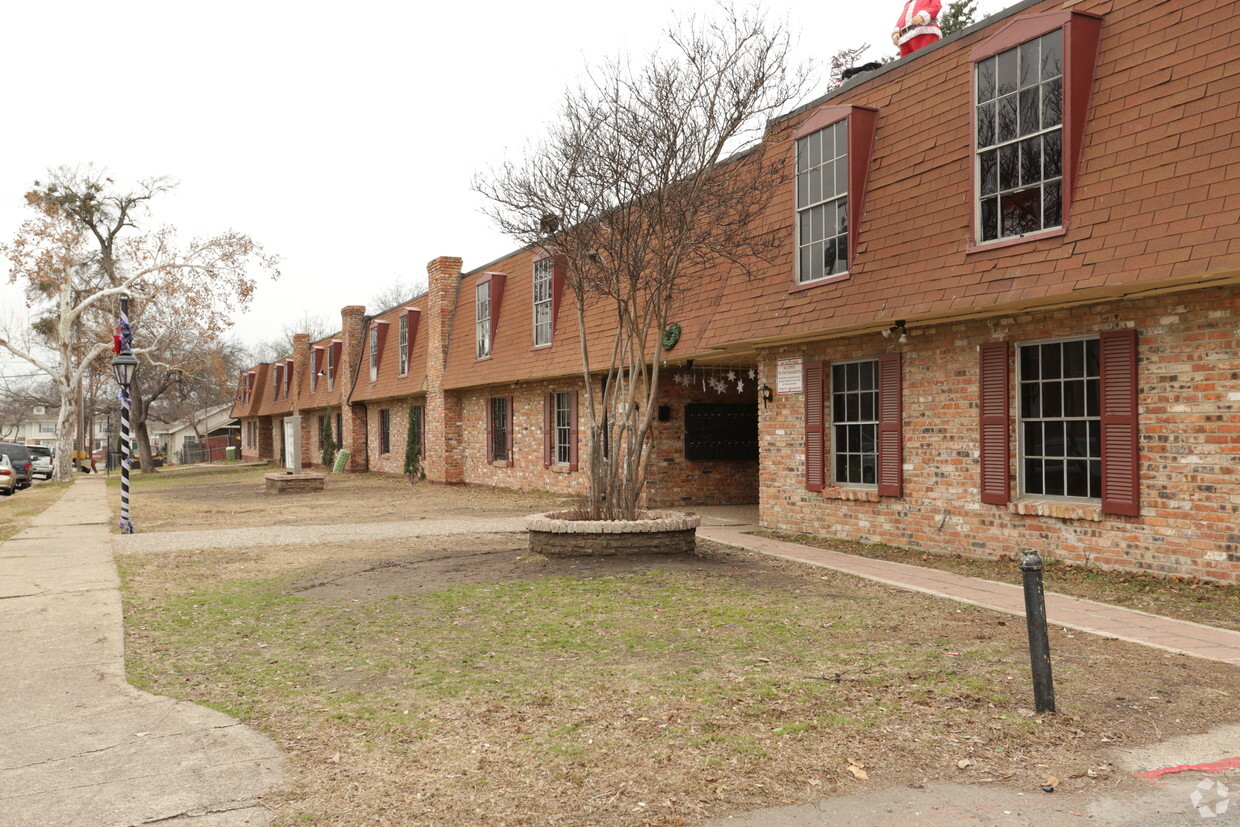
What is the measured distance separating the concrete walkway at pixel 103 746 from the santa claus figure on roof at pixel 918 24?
11.4 m

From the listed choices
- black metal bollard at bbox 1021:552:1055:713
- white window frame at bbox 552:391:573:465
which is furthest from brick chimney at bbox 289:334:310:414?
black metal bollard at bbox 1021:552:1055:713

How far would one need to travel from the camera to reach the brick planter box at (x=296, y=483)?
23.8 meters

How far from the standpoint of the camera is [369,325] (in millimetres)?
32688

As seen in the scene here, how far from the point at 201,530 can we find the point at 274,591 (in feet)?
21.9

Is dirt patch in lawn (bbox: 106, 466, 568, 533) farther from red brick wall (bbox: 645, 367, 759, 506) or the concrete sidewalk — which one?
the concrete sidewalk

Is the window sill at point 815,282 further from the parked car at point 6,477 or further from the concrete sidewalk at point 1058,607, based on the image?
the parked car at point 6,477

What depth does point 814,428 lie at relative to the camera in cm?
1205

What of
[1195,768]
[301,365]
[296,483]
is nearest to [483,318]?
[296,483]

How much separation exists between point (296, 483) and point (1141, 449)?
20.1 m

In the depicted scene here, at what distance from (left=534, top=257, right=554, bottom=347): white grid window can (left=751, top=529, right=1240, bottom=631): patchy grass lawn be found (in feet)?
35.9

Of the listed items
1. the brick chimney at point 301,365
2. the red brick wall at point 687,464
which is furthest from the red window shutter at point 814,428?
the brick chimney at point 301,365

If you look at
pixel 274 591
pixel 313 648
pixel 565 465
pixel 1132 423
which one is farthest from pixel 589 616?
pixel 565 465

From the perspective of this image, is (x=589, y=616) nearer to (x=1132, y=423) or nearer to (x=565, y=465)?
(x=1132, y=423)

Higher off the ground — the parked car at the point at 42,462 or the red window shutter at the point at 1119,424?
the red window shutter at the point at 1119,424
